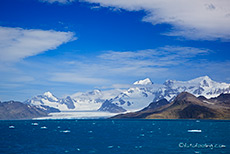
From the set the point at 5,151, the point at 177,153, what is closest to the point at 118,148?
the point at 177,153

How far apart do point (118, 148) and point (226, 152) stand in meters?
31.3

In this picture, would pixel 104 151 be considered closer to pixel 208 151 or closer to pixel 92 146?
pixel 92 146

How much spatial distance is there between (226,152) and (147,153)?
69.1 ft

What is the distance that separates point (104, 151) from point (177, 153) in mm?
20787

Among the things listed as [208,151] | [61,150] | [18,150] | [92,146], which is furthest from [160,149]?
[18,150]

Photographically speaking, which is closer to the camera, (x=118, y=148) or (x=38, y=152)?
(x=38, y=152)

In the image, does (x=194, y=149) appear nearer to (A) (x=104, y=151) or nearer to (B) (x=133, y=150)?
(B) (x=133, y=150)

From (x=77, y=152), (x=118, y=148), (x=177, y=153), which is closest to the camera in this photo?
(x=177, y=153)

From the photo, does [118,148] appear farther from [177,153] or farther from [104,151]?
[177,153]

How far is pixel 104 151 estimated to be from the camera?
8925cm

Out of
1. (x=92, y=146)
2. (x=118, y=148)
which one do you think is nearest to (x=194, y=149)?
(x=118, y=148)

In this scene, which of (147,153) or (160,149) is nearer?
(147,153)

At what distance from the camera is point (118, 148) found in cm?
9506

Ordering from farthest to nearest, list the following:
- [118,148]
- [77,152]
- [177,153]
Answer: [118,148], [77,152], [177,153]
